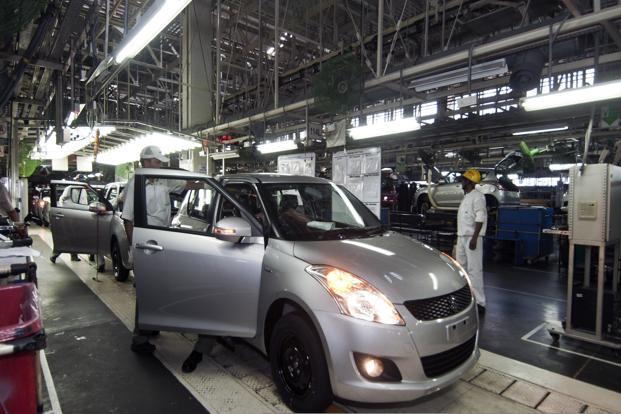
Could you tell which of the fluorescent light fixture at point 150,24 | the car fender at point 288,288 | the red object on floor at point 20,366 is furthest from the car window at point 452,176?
the red object on floor at point 20,366

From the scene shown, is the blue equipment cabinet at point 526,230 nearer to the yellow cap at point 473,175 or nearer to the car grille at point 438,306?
the yellow cap at point 473,175

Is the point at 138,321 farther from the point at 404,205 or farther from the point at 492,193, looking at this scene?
the point at 404,205

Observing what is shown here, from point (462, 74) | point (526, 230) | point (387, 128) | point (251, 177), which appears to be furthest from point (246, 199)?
point (526, 230)

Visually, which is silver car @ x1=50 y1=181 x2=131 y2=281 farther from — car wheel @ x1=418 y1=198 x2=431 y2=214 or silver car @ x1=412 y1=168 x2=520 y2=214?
car wheel @ x1=418 y1=198 x2=431 y2=214

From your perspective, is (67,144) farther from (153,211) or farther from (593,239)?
(593,239)

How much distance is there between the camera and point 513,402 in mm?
2836

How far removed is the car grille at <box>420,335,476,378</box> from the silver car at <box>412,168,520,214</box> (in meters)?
6.86

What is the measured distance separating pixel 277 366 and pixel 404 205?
1293 cm

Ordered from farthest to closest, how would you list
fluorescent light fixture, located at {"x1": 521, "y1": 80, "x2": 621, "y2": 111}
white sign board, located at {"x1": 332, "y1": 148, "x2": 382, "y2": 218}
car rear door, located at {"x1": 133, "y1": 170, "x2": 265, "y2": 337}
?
white sign board, located at {"x1": 332, "y1": 148, "x2": 382, "y2": 218} → fluorescent light fixture, located at {"x1": 521, "y1": 80, "x2": 621, "y2": 111} → car rear door, located at {"x1": 133, "y1": 170, "x2": 265, "y2": 337}

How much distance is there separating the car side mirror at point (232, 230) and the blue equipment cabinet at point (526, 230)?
8.06 metres

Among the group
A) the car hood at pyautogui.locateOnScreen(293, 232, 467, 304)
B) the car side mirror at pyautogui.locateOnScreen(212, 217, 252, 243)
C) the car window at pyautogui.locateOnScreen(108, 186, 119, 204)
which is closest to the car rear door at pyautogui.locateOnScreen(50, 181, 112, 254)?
the car window at pyautogui.locateOnScreen(108, 186, 119, 204)

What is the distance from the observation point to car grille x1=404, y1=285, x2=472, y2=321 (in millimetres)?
2365

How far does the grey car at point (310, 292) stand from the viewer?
2.27m

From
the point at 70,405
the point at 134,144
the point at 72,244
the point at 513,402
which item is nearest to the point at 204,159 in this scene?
the point at 134,144
